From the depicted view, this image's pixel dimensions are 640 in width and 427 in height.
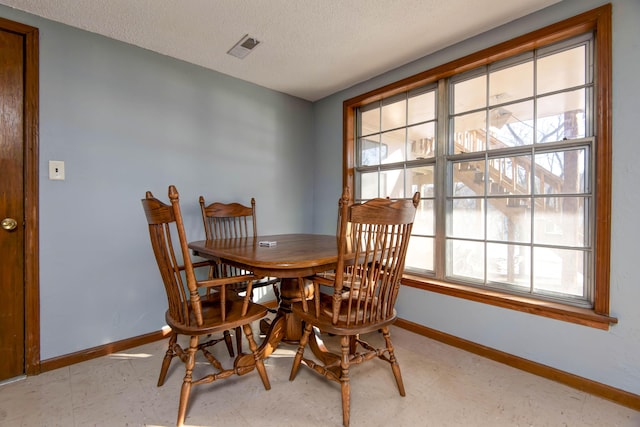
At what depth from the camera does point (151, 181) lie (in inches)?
90.6

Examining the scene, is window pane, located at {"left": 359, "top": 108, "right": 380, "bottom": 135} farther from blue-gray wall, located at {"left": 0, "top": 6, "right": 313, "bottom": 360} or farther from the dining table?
the dining table

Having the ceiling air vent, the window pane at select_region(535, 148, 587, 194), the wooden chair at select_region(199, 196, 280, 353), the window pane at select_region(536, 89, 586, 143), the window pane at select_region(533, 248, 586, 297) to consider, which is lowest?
the window pane at select_region(533, 248, 586, 297)

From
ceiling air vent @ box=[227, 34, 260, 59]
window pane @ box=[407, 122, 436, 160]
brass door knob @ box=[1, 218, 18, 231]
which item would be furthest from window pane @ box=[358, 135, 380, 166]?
brass door knob @ box=[1, 218, 18, 231]

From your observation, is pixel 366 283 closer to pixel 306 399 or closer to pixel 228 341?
pixel 306 399

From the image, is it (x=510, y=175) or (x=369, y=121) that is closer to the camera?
(x=510, y=175)

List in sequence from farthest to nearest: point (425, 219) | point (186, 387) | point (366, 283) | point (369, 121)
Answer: point (369, 121) < point (425, 219) < point (366, 283) < point (186, 387)

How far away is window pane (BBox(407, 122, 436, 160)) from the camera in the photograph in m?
2.50

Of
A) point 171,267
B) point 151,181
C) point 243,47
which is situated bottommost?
point 171,267

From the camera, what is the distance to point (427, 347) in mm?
2203

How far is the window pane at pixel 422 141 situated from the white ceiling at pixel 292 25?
0.57m

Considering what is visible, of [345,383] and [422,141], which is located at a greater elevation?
[422,141]

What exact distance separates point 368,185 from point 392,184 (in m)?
0.30

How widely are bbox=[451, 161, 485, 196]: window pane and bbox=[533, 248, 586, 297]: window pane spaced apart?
57 centimetres

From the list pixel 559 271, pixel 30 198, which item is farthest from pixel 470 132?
pixel 30 198
